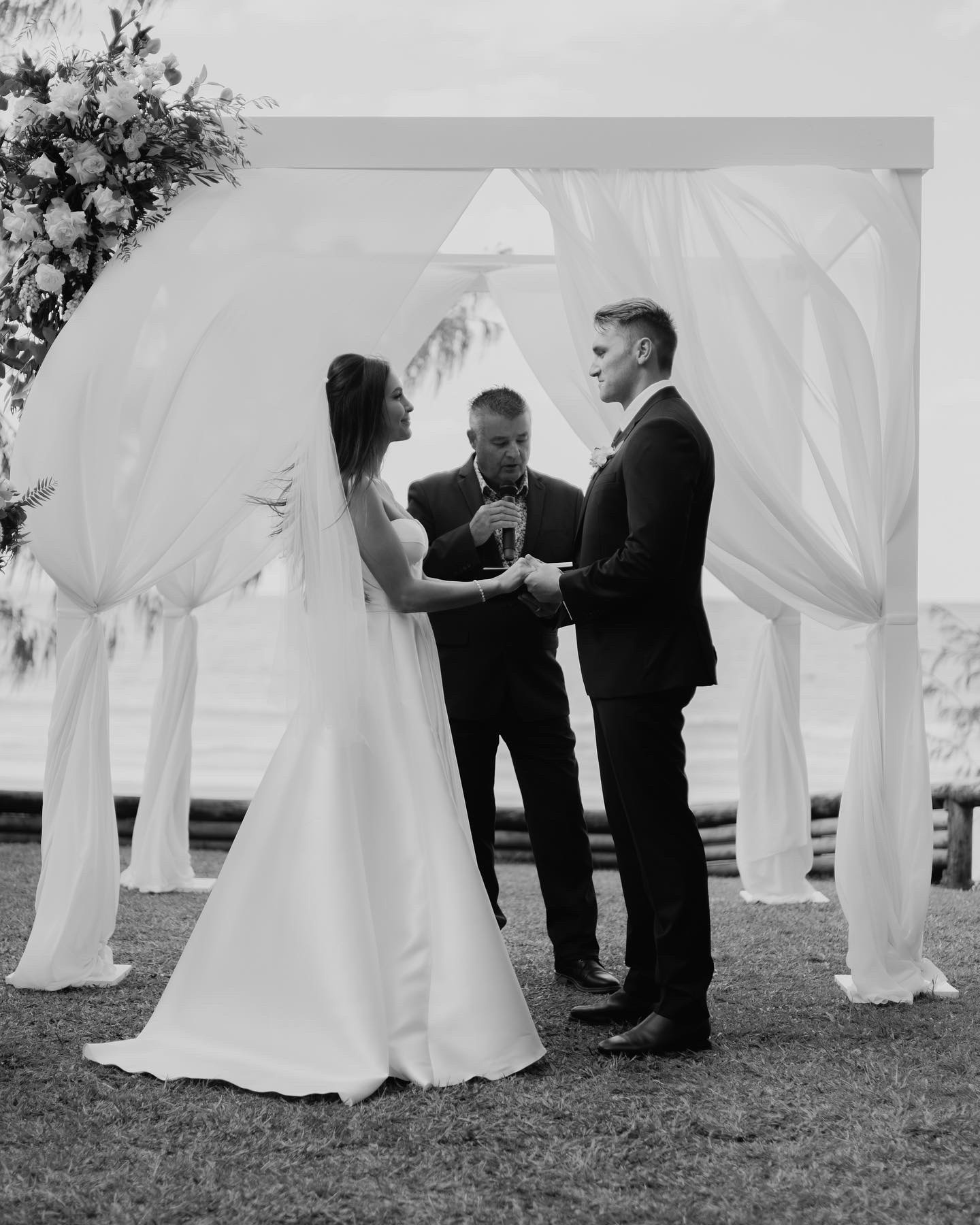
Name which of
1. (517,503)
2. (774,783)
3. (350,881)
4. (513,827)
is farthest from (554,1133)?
(513,827)

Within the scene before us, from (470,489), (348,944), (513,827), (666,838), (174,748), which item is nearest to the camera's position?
(348,944)

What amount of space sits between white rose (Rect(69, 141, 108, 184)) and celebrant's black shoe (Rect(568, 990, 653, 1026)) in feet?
8.93

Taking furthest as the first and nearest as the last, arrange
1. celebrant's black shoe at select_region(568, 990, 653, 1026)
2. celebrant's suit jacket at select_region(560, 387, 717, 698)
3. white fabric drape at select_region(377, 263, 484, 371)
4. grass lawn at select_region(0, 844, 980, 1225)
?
white fabric drape at select_region(377, 263, 484, 371), celebrant's black shoe at select_region(568, 990, 653, 1026), celebrant's suit jacket at select_region(560, 387, 717, 698), grass lawn at select_region(0, 844, 980, 1225)

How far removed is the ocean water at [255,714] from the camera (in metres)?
18.5

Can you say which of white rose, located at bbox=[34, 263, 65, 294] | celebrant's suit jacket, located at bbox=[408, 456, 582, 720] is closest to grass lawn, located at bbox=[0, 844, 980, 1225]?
celebrant's suit jacket, located at bbox=[408, 456, 582, 720]

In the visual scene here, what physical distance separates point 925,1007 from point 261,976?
6.16ft

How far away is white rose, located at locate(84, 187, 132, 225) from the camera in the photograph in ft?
11.6

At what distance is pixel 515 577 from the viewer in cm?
326

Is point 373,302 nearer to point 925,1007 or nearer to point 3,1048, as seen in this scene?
point 3,1048

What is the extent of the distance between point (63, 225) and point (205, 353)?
526mm

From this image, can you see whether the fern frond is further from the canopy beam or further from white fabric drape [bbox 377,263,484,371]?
white fabric drape [bbox 377,263,484,371]

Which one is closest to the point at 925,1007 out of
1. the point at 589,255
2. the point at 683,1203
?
the point at 683,1203

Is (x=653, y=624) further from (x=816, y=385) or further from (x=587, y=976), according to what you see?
(x=587, y=976)

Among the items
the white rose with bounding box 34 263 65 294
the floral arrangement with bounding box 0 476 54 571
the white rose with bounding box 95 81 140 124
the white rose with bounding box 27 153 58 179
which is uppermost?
the white rose with bounding box 95 81 140 124
